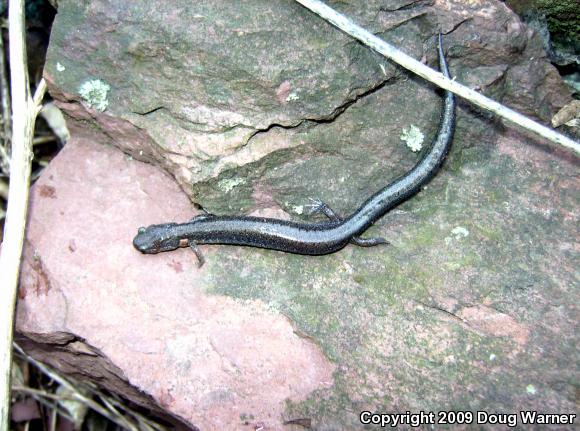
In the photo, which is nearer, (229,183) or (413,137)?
(229,183)

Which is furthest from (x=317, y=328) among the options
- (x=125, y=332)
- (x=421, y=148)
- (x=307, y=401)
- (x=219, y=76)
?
(x=219, y=76)

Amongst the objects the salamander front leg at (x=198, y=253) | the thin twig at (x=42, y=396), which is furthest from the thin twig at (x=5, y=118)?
the salamander front leg at (x=198, y=253)

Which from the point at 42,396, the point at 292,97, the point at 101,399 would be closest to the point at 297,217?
A: the point at 292,97

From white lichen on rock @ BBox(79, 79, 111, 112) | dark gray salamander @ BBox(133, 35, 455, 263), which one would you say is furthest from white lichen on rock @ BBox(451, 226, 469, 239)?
white lichen on rock @ BBox(79, 79, 111, 112)

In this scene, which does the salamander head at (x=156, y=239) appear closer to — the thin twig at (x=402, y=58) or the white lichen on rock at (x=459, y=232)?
the thin twig at (x=402, y=58)

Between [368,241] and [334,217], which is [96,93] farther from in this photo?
[368,241]

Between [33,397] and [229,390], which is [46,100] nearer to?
[33,397]

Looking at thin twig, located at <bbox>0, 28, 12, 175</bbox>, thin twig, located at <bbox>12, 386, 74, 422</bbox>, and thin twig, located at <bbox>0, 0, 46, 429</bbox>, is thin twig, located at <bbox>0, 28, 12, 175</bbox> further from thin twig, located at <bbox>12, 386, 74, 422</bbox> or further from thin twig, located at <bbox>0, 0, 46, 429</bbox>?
thin twig, located at <bbox>12, 386, 74, 422</bbox>
